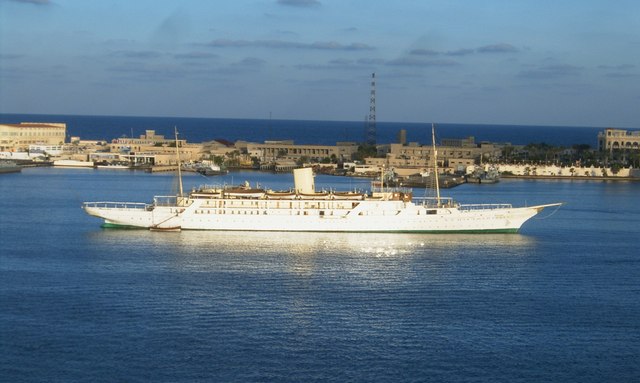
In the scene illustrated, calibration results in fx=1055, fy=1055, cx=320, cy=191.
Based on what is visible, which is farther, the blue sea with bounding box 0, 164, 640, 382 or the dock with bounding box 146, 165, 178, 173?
the dock with bounding box 146, 165, 178, 173

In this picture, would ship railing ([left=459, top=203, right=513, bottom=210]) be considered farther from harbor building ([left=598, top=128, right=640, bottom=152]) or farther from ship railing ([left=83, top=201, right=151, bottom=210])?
harbor building ([left=598, top=128, right=640, bottom=152])

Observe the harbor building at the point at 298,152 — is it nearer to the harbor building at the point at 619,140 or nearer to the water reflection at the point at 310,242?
the harbor building at the point at 619,140

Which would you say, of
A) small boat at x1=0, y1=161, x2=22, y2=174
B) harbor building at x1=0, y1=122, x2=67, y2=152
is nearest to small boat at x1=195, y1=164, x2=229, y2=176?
small boat at x1=0, y1=161, x2=22, y2=174

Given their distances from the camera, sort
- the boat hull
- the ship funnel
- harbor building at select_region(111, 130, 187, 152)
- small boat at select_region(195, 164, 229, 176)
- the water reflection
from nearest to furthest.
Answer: the water reflection
the boat hull
the ship funnel
small boat at select_region(195, 164, 229, 176)
harbor building at select_region(111, 130, 187, 152)

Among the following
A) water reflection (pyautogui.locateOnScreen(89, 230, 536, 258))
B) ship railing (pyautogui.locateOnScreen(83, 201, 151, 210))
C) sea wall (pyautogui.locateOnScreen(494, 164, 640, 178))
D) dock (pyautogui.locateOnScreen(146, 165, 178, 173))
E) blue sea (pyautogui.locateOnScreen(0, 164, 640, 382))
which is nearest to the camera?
blue sea (pyautogui.locateOnScreen(0, 164, 640, 382))

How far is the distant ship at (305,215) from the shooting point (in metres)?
28.3

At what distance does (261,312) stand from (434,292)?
3637mm

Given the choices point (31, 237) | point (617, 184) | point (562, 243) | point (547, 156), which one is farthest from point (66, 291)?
point (547, 156)

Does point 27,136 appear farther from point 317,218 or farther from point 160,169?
point 317,218

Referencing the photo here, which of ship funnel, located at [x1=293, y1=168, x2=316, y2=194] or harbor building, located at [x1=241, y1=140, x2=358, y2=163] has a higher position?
harbor building, located at [x1=241, y1=140, x2=358, y2=163]

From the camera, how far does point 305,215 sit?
93.3 feet

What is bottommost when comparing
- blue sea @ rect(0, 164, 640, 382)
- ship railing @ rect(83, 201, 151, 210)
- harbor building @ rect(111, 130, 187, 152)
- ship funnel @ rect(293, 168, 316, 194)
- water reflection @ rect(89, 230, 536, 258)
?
blue sea @ rect(0, 164, 640, 382)

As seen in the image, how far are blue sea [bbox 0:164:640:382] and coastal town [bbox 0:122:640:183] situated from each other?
27.0 m

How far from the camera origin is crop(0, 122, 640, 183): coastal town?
56188 millimetres
